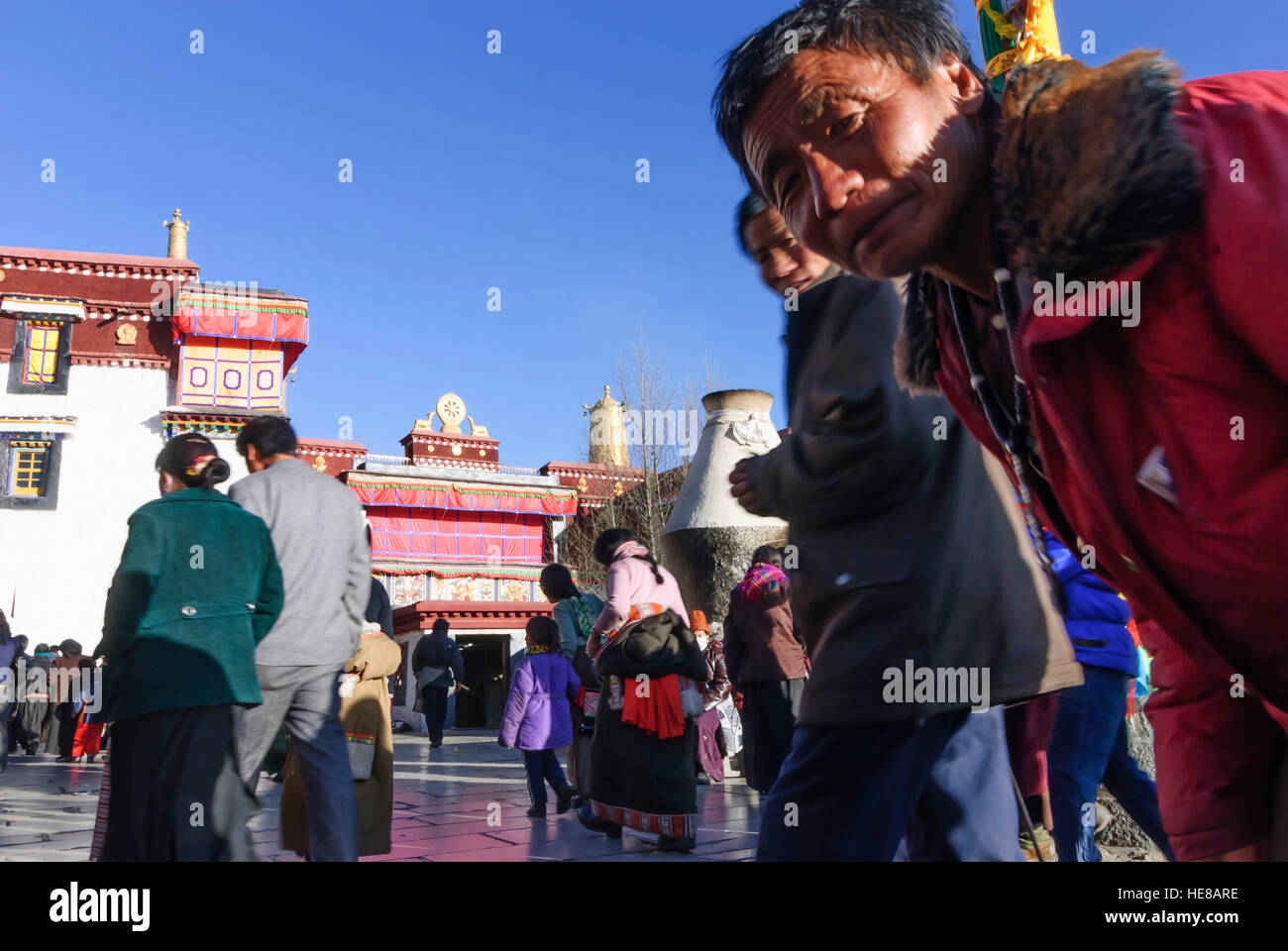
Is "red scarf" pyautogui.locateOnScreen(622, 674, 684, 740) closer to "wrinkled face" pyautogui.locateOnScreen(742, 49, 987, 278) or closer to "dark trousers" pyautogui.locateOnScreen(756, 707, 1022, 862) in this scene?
"dark trousers" pyautogui.locateOnScreen(756, 707, 1022, 862)

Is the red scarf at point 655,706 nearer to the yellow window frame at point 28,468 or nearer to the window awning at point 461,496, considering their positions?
the yellow window frame at point 28,468

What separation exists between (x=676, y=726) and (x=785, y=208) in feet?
12.8

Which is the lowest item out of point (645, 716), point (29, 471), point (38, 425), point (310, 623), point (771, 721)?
point (771, 721)

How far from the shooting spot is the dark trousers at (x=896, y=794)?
6.43 ft

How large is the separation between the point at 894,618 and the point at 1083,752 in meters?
1.72

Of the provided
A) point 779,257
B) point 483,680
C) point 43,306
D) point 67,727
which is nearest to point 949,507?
point 779,257

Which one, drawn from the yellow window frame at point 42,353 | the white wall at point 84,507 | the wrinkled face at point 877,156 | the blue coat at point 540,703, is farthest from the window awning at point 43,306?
the wrinkled face at point 877,156

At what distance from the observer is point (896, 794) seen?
1989 mm

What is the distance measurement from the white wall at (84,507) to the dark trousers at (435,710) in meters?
11.3

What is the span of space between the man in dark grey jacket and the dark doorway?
22000 millimetres

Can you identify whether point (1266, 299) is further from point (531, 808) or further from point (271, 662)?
point (531, 808)

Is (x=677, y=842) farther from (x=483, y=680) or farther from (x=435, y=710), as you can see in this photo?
(x=483, y=680)

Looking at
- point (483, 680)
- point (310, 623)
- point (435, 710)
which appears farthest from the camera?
point (483, 680)

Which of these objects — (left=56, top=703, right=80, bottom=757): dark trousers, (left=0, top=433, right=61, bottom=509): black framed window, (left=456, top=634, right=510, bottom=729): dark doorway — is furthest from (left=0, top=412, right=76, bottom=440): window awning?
(left=56, top=703, right=80, bottom=757): dark trousers
